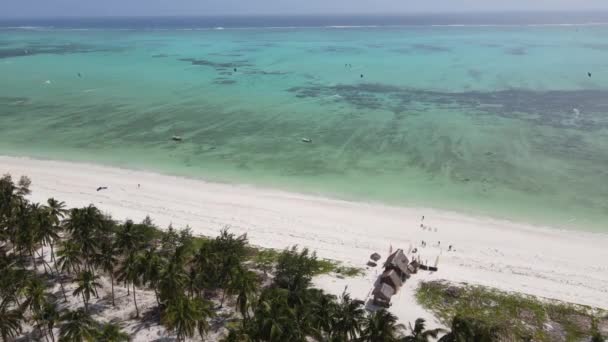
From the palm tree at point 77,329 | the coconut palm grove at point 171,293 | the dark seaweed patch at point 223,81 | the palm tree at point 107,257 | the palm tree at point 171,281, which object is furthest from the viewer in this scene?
the dark seaweed patch at point 223,81

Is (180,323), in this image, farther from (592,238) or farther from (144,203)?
(592,238)

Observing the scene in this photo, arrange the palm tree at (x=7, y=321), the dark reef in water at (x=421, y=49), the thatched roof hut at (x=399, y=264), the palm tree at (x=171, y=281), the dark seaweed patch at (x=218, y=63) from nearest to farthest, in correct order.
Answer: the palm tree at (x=7, y=321) < the palm tree at (x=171, y=281) < the thatched roof hut at (x=399, y=264) < the dark seaweed patch at (x=218, y=63) < the dark reef in water at (x=421, y=49)

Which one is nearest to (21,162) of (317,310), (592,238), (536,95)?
(317,310)

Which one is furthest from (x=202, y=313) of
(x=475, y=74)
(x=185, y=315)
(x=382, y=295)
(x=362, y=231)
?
(x=475, y=74)

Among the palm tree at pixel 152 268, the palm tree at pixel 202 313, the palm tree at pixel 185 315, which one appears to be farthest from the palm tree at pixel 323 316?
the palm tree at pixel 152 268

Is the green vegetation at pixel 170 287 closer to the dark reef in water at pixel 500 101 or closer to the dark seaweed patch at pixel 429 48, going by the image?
the dark reef in water at pixel 500 101

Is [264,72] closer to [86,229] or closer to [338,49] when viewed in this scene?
[338,49]

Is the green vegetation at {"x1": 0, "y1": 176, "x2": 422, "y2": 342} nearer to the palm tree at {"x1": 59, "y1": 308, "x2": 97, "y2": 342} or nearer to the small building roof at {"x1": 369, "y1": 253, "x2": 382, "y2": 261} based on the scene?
the palm tree at {"x1": 59, "y1": 308, "x2": 97, "y2": 342}
